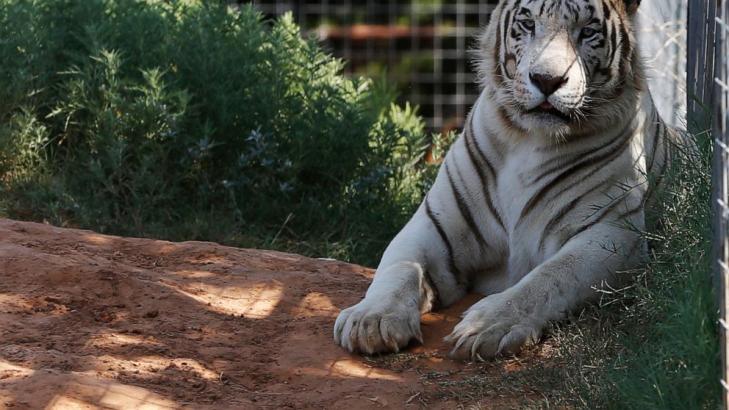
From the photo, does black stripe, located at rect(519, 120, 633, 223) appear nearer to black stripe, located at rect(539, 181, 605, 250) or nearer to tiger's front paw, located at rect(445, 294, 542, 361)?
black stripe, located at rect(539, 181, 605, 250)

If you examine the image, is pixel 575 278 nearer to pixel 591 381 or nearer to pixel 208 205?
pixel 591 381

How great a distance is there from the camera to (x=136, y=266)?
4438 mm

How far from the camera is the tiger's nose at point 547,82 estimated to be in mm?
4094

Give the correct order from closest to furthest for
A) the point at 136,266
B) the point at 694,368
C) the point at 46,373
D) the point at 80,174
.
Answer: the point at 694,368
the point at 46,373
the point at 136,266
the point at 80,174

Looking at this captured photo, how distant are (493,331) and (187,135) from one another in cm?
247

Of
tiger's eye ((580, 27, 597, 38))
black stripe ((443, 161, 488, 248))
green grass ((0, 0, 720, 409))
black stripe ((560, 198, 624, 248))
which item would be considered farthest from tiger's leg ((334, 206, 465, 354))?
green grass ((0, 0, 720, 409))

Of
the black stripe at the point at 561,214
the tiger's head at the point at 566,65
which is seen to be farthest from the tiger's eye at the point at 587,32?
the black stripe at the point at 561,214

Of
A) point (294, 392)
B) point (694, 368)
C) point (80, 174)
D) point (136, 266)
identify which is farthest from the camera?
point (80, 174)

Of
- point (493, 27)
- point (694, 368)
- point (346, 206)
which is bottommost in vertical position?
point (346, 206)

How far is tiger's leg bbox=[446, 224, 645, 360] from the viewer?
371cm

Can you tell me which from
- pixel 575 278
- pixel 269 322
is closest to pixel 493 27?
pixel 575 278

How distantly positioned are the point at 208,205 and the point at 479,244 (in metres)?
1.88

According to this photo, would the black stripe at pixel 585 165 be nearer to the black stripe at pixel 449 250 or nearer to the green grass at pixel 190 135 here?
the black stripe at pixel 449 250

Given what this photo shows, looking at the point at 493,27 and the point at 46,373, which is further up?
the point at 493,27
